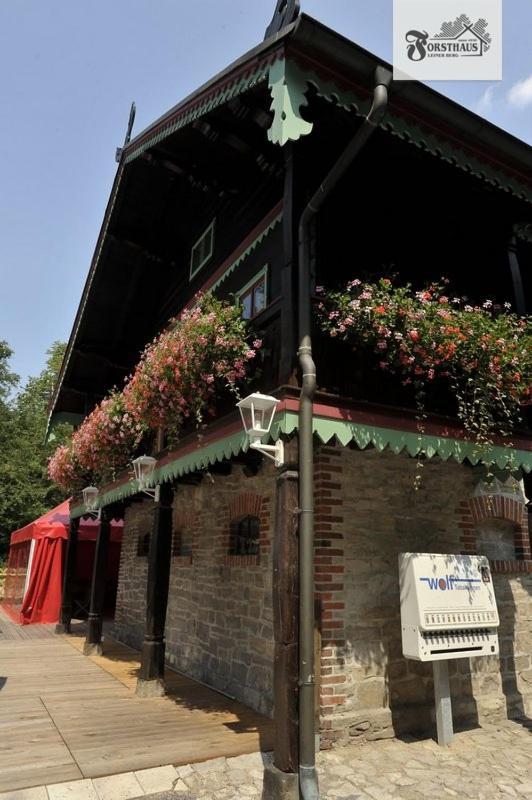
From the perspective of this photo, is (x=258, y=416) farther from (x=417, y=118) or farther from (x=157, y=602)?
(x=157, y=602)

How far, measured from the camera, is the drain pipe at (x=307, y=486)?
149 inches

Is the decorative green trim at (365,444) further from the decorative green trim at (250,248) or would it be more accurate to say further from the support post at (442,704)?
the decorative green trim at (250,248)

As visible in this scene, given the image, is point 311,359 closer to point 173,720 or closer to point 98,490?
point 173,720

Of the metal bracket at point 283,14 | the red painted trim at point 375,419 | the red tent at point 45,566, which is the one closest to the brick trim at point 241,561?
the red painted trim at point 375,419

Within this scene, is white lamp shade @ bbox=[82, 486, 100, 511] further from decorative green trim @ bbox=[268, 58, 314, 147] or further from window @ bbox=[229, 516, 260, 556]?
decorative green trim @ bbox=[268, 58, 314, 147]

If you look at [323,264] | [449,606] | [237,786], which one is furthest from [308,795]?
[323,264]

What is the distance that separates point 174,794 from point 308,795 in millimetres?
1026

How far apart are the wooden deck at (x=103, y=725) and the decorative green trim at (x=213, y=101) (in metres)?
5.85

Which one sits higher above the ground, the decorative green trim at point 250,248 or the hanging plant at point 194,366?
the decorative green trim at point 250,248

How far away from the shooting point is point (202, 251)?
28.3 feet

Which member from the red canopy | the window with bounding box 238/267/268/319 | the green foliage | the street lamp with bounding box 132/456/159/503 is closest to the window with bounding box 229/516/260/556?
the street lamp with bounding box 132/456/159/503

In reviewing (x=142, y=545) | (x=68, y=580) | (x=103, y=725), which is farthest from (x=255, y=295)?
(x=68, y=580)

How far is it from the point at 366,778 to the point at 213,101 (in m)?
6.15

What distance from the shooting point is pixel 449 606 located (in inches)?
196
